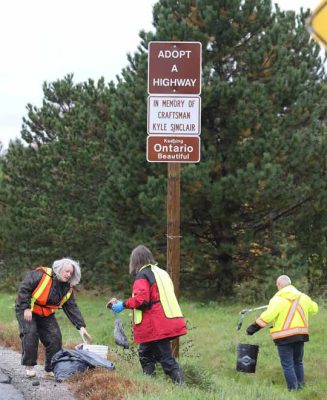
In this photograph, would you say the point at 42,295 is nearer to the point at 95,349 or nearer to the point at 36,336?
the point at 36,336

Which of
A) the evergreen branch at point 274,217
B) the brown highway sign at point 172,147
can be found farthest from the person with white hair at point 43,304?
the evergreen branch at point 274,217

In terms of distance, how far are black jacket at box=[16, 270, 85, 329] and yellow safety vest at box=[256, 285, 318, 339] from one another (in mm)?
2854

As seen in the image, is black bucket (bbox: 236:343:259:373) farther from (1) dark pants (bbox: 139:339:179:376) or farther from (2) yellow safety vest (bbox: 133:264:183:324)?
(2) yellow safety vest (bbox: 133:264:183:324)

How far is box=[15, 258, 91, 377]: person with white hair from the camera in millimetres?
7473

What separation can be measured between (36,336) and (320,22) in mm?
5798

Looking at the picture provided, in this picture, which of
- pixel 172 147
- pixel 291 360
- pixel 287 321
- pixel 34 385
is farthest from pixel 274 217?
pixel 34 385

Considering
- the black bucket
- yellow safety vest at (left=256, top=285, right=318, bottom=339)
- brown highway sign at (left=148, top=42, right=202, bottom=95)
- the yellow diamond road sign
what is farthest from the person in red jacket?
the yellow diamond road sign

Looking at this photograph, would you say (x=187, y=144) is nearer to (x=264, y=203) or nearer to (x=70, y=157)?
(x=264, y=203)

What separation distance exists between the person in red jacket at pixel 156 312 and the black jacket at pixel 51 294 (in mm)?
780

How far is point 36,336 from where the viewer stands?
24.9 feet

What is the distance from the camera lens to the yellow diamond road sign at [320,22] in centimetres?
261

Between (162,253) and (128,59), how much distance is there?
19.2 feet

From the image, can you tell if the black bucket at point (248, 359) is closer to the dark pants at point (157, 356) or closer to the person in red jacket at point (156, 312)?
the dark pants at point (157, 356)

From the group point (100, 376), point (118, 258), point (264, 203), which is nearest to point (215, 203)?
point (264, 203)
